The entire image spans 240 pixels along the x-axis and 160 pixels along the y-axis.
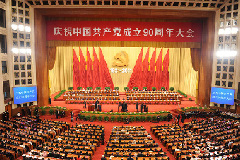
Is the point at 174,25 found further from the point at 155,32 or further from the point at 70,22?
the point at 70,22

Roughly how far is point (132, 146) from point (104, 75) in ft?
62.7

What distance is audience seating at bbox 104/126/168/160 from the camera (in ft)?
34.4

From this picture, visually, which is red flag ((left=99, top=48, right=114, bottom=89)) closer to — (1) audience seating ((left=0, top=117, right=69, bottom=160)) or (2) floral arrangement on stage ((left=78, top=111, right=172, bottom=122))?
(2) floral arrangement on stage ((left=78, top=111, right=172, bottom=122))

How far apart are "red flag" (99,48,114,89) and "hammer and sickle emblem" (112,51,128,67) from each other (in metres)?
1.42

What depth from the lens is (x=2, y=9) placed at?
17.9m

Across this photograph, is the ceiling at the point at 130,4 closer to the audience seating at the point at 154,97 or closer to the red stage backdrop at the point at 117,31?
the red stage backdrop at the point at 117,31

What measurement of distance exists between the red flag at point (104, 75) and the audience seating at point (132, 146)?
1587 cm

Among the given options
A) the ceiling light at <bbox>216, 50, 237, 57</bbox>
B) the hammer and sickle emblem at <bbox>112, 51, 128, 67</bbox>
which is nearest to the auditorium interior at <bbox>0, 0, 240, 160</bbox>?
the ceiling light at <bbox>216, 50, 237, 57</bbox>

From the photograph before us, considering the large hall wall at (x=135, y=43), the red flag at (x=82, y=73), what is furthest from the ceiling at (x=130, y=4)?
the red flag at (x=82, y=73)

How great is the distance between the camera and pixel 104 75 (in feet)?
98.4

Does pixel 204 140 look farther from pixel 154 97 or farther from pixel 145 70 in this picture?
pixel 145 70

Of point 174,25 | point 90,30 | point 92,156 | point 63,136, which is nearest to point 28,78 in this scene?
point 90,30

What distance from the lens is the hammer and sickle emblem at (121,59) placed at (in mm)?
30172

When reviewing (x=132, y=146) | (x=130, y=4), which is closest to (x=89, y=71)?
(x=130, y=4)
